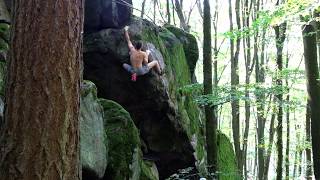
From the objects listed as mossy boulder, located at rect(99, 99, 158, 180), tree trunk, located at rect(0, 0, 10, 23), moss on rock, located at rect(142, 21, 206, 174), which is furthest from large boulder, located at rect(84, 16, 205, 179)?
tree trunk, located at rect(0, 0, 10, 23)

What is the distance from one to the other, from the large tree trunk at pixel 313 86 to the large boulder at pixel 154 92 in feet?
11.7

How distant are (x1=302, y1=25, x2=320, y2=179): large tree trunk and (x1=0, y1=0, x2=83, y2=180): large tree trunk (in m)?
6.85

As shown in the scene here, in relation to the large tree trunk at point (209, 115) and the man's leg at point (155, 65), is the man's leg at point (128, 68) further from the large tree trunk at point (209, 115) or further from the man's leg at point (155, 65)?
the large tree trunk at point (209, 115)

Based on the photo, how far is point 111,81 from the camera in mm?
10664

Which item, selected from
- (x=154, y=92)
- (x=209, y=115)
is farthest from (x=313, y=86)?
(x=154, y=92)

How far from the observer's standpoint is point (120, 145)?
7.94 meters

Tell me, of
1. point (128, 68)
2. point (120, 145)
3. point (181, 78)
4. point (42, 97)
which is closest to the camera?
point (42, 97)

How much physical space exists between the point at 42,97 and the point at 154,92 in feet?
25.5

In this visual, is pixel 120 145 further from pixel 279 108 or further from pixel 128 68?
pixel 279 108

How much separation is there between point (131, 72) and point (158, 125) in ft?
7.35

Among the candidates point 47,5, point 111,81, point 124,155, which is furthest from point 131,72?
point 47,5

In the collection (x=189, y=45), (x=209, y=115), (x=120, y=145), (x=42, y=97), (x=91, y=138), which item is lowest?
(x=120, y=145)

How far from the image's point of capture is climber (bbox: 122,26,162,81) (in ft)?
31.8

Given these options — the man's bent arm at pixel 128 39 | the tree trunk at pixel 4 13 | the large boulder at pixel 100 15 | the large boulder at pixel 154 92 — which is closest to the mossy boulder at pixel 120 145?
the man's bent arm at pixel 128 39
